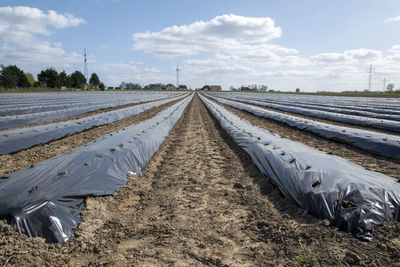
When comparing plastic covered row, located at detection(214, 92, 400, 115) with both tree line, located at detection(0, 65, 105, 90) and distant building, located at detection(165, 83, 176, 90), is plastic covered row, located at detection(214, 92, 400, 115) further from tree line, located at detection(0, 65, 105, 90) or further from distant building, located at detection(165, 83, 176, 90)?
distant building, located at detection(165, 83, 176, 90)

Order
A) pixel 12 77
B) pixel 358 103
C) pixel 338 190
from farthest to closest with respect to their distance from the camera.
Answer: pixel 12 77, pixel 358 103, pixel 338 190

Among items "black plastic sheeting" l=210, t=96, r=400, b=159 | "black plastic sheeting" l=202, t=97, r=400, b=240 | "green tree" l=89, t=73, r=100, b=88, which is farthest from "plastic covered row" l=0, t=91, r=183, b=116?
"green tree" l=89, t=73, r=100, b=88

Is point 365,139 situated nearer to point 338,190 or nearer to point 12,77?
point 338,190

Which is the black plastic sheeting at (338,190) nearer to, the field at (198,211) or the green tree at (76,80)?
the field at (198,211)

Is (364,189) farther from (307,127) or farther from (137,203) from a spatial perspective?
(307,127)

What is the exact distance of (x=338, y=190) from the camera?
2.96m

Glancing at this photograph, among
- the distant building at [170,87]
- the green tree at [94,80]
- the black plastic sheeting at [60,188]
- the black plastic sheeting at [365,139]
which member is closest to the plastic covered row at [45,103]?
the black plastic sheeting at [60,188]

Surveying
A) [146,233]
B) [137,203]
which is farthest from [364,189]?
[137,203]

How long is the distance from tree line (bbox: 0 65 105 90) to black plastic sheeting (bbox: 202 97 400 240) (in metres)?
66.2

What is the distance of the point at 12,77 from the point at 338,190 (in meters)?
68.3

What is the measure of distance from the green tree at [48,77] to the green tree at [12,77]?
3.83 metres

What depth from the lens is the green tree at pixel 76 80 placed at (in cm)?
6869

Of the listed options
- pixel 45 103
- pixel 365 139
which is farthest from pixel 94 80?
pixel 365 139

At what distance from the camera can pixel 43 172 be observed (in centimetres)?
342
